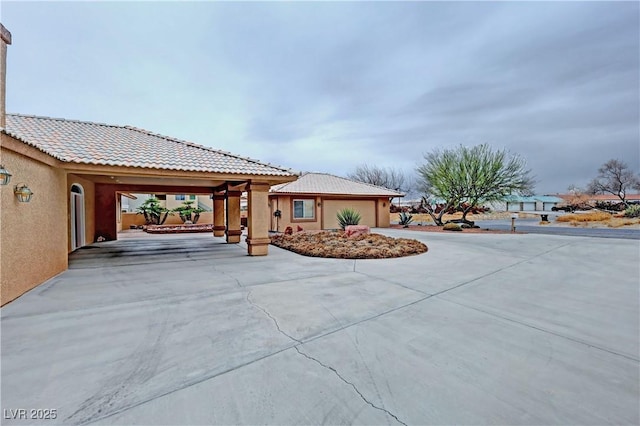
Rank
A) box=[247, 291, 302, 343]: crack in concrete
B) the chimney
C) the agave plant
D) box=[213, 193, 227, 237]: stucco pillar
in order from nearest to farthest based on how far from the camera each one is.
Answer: box=[247, 291, 302, 343]: crack in concrete, the chimney, box=[213, 193, 227, 237]: stucco pillar, the agave plant

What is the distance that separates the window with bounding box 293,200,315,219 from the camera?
705 inches

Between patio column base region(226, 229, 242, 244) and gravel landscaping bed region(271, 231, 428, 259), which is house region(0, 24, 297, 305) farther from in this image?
gravel landscaping bed region(271, 231, 428, 259)

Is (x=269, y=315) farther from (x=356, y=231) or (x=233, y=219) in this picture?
(x=233, y=219)

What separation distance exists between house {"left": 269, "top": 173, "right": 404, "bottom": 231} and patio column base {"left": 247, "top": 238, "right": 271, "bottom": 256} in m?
7.74

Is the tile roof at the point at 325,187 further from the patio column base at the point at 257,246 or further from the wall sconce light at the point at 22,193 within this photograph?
the wall sconce light at the point at 22,193

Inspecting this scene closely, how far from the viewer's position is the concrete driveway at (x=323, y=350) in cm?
208

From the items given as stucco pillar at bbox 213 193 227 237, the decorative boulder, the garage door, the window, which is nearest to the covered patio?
stucco pillar at bbox 213 193 227 237

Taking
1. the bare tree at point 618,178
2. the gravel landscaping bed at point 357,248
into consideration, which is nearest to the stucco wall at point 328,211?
the gravel landscaping bed at point 357,248

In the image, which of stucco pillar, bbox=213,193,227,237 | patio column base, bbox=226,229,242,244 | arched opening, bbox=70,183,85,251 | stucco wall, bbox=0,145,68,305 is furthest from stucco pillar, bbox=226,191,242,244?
stucco wall, bbox=0,145,68,305

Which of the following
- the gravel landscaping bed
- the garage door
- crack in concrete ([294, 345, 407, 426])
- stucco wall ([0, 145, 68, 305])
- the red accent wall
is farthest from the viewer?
the garage door

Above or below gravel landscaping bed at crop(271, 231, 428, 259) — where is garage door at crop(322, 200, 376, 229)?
above

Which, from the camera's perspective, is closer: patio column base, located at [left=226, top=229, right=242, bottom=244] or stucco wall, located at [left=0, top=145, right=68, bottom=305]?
stucco wall, located at [left=0, top=145, right=68, bottom=305]

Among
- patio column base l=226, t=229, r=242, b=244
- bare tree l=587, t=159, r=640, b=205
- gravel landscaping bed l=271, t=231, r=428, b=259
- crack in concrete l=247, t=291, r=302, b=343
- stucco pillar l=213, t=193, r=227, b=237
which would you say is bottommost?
crack in concrete l=247, t=291, r=302, b=343

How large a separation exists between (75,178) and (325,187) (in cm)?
1325
